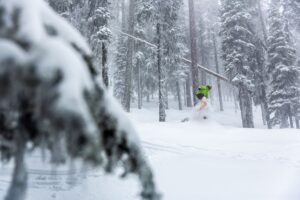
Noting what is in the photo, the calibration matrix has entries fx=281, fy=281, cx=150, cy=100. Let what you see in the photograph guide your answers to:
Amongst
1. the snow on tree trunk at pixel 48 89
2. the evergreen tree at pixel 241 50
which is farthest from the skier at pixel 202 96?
the evergreen tree at pixel 241 50

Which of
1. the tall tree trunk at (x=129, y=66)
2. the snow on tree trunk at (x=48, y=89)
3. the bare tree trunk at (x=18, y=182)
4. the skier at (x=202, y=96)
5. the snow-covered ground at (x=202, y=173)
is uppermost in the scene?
the tall tree trunk at (x=129, y=66)

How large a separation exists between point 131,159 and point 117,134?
0.85ft

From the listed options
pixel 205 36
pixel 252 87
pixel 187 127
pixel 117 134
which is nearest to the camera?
pixel 117 134

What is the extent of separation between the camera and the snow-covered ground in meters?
5.61

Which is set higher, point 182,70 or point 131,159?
point 182,70

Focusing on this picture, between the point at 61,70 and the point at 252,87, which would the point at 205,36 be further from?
the point at 61,70

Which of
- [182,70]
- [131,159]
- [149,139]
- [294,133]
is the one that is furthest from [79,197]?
[182,70]

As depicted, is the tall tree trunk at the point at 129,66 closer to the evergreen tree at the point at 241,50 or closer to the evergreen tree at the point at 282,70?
the evergreen tree at the point at 241,50

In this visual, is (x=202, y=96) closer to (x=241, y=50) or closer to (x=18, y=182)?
(x=18, y=182)

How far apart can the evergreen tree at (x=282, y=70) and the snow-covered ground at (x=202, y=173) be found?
46.7ft

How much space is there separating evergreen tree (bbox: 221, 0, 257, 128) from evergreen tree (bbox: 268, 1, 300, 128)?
5.06ft

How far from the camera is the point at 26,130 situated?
1.70 meters

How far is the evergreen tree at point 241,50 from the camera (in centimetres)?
2019

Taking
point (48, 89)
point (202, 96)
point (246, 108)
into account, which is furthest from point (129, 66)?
point (48, 89)
